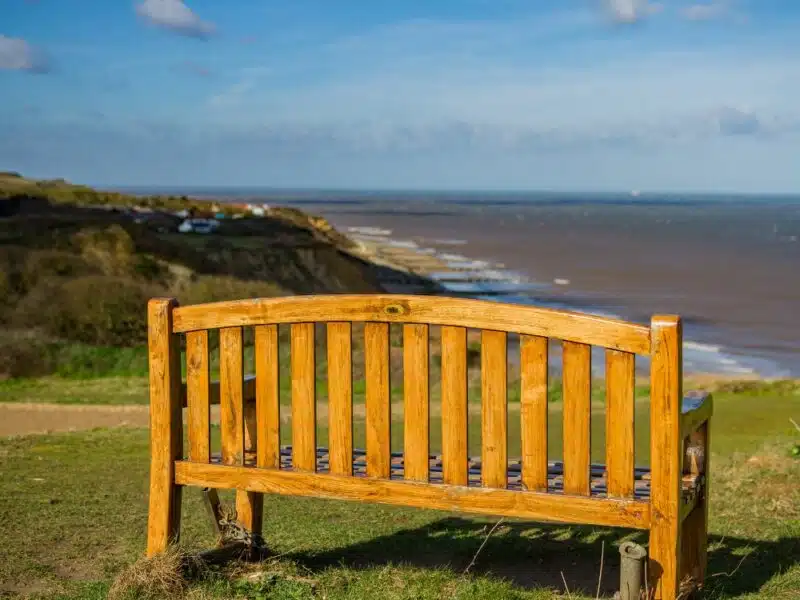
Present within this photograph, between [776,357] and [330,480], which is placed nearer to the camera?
[330,480]

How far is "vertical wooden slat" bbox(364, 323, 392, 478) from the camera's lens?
16.5 feet

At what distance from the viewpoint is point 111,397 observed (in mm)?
17281

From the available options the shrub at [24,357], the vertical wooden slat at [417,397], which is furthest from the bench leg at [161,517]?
the shrub at [24,357]

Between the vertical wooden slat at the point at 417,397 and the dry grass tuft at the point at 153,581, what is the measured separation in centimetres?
126

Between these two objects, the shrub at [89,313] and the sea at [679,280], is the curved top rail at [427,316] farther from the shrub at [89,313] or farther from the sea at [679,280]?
Answer: the sea at [679,280]

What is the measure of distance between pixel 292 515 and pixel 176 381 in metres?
2.64

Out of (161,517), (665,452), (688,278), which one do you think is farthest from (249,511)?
(688,278)

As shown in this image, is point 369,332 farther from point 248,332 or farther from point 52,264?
point 52,264

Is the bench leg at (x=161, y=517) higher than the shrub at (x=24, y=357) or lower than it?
higher

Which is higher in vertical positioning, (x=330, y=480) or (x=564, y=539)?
(x=330, y=480)

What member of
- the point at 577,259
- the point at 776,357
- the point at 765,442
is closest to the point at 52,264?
the point at 776,357

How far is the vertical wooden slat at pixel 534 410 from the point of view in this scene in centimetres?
476

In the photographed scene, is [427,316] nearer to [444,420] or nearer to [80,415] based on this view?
[444,420]

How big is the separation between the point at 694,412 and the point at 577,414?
65 centimetres
